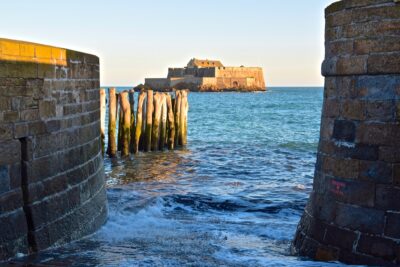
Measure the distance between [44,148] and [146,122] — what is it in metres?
14.3

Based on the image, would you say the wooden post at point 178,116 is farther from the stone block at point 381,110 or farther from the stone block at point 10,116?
the stone block at point 381,110

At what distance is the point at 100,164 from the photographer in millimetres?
9766

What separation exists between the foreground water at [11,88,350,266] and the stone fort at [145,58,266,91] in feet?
283

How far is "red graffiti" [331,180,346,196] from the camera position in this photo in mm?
6637

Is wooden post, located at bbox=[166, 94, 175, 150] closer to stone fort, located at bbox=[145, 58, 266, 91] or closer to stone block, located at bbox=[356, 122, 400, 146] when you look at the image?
stone block, located at bbox=[356, 122, 400, 146]

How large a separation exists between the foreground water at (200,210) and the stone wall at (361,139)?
679 millimetres

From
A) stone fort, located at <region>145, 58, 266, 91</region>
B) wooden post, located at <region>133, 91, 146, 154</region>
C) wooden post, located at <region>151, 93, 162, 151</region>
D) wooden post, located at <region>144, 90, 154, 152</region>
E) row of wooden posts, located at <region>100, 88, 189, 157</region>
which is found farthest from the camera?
stone fort, located at <region>145, 58, 266, 91</region>

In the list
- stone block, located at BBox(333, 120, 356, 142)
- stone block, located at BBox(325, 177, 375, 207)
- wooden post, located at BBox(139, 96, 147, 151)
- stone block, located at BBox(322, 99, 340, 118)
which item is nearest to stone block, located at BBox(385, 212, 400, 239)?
stone block, located at BBox(325, 177, 375, 207)

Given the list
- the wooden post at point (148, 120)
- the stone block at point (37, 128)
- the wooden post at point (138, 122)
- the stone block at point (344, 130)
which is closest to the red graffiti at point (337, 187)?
the stone block at point (344, 130)

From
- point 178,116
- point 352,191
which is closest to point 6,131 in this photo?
point 352,191

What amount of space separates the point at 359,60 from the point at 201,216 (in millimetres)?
5089

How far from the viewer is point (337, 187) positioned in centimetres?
671

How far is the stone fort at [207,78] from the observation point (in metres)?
109

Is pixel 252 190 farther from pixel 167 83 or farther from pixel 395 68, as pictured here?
pixel 167 83
